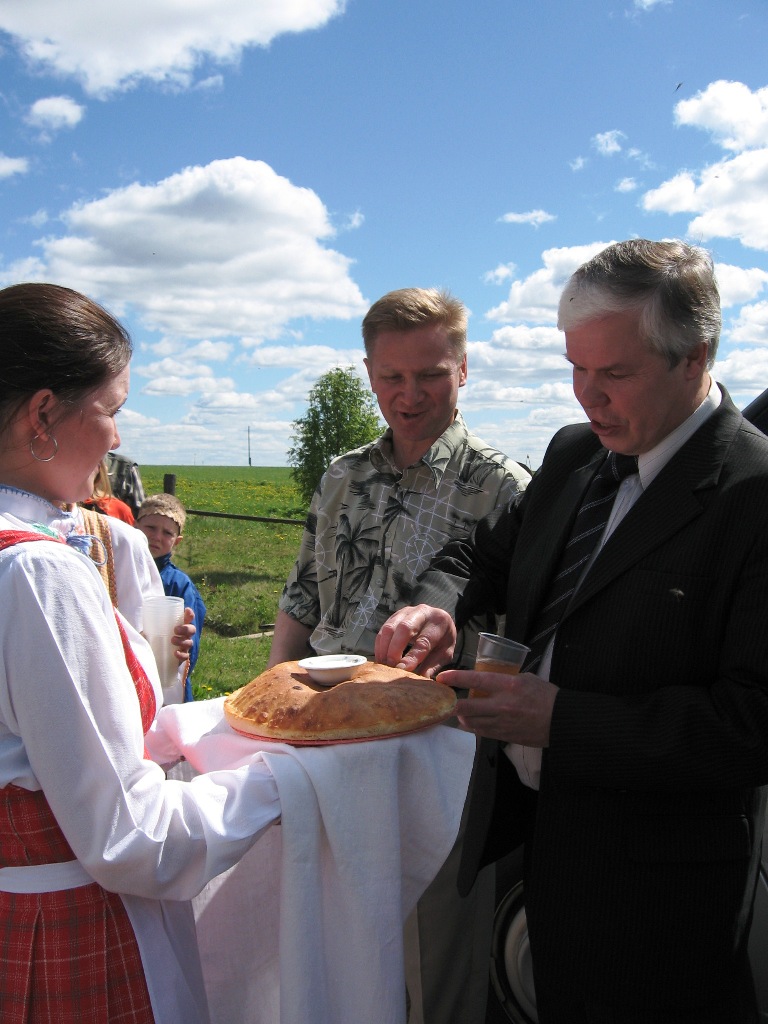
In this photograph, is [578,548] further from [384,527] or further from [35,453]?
[35,453]

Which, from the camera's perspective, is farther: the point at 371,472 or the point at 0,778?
the point at 371,472

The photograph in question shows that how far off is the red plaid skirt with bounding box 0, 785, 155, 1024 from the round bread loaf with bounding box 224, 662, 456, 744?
17.5 inches

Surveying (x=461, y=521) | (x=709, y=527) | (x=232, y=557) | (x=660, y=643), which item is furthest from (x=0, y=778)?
(x=232, y=557)

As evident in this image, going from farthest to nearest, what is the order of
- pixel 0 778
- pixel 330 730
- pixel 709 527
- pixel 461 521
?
pixel 461 521
pixel 709 527
pixel 330 730
pixel 0 778

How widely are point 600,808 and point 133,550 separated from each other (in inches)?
60.8

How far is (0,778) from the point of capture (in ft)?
4.68

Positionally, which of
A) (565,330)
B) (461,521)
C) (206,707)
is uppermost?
(565,330)

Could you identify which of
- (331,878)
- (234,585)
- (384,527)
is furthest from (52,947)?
(234,585)

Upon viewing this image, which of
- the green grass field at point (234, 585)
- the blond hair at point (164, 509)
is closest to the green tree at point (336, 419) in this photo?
the green grass field at point (234, 585)

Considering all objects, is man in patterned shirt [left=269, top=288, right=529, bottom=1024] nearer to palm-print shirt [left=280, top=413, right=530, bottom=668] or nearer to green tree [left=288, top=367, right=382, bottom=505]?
palm-print shirt [left=280, top=413, right=530, bottom=668]

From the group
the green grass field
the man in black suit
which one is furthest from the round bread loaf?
the green grass field

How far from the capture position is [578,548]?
7.22 feet

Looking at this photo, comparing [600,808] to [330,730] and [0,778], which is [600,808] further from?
[0,778]

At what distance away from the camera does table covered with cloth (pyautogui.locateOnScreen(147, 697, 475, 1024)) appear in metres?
1.57
